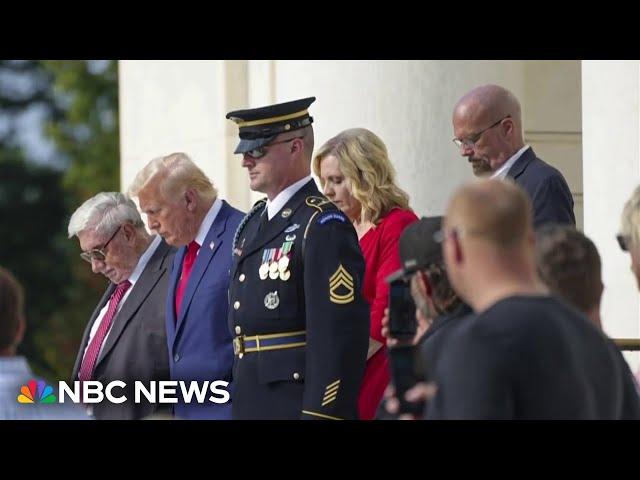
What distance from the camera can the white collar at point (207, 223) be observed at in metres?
7.66

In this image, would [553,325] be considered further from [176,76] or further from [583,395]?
[176,76]

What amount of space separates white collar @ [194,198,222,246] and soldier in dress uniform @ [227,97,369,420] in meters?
0.45

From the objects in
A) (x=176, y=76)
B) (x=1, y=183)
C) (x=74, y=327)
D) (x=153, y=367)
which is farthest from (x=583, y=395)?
(x=1, y=183)

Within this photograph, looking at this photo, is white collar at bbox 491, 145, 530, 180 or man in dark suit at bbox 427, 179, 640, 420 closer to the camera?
man in dark suit at bbox 427, 179, 640, 420

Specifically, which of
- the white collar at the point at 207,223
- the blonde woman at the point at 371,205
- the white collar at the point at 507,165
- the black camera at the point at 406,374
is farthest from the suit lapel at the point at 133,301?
the black camera at the point at 406,374

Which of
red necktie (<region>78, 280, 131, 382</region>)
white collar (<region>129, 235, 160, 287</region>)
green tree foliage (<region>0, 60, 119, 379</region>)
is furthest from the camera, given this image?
green tree foliage (<region>0, 60, 119, 379</region>)

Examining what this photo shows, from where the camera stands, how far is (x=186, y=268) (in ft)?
25.3

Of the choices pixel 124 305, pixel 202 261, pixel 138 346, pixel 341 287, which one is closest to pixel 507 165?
pixel 341 287

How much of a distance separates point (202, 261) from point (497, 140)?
121 centimetres

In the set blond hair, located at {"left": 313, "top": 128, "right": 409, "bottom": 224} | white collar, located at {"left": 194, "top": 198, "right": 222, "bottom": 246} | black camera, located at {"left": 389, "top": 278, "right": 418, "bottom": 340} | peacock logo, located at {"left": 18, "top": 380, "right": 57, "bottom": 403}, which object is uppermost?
blond hair, located at {"left": 313, "top": 128, "right": 409, "bottom": 224}

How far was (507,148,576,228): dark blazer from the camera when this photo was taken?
6895 mm

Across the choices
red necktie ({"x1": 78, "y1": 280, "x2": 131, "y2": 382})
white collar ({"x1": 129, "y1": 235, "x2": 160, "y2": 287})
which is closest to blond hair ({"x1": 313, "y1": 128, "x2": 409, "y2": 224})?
white collar ({"x1": 129, "y1": 235, "x2": 160, "y2": 287})

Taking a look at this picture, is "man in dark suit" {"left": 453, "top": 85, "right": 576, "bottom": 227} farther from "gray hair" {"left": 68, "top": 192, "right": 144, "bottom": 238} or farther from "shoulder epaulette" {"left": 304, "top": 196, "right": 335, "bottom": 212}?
"gray hair" {"left": 68, "top": 192, "right": 144, "bottom": 238}

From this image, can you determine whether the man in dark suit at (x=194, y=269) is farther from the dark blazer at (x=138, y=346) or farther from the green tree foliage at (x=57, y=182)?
the green tree foliage at (x=57, y=182)
